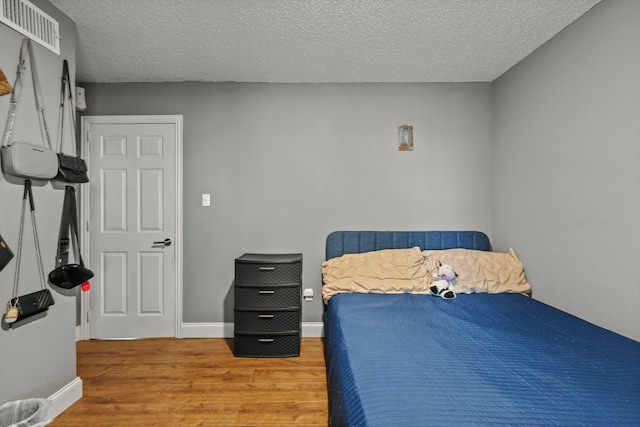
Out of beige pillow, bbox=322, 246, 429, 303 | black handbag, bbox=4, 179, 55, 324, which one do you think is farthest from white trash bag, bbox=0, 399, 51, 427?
beige pillow, bbox=322, 246, 429, 303

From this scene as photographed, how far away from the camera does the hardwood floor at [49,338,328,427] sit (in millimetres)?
1949

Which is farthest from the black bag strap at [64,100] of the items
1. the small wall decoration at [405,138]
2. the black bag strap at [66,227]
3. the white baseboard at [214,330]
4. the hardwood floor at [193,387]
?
the small wall decoration at [405,138]

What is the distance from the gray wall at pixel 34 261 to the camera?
5.64 ft

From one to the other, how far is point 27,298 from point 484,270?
127 inches

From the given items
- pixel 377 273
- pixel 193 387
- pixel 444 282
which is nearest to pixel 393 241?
pixel 377 273

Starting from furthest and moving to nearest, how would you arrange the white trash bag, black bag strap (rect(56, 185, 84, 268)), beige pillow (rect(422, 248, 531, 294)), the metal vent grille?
beige pillow (rect(422, 248, 531, 294)) < black bag strap (rect(56, 185, 84, 268)) < the metal vent grille < the white trash bag

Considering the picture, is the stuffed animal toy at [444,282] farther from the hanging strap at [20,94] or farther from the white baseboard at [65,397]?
the hanging strap at [20,94]

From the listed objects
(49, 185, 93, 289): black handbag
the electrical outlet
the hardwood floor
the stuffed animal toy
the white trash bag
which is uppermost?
(49, 185, 93, 289): black handbag

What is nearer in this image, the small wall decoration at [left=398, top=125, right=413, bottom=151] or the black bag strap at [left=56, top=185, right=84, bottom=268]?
the black bag strap at [left=56, top=185, right=84, bottom=268]

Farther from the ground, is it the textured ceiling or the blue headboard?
the textured ceiling

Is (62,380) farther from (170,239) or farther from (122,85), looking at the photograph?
(122,85)

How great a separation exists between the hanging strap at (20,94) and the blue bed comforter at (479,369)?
2127 millimetres

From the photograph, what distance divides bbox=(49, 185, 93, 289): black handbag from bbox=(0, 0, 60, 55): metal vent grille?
35.1 inches

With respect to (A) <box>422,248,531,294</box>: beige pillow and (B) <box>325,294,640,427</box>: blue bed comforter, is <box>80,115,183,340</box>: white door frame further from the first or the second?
(A) <box>422,248,531,294</box>: beige pillow
